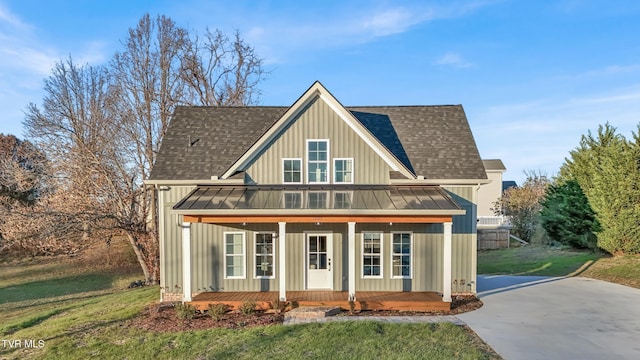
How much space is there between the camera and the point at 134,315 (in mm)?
10125

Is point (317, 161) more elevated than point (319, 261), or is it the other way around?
point (317, 161)

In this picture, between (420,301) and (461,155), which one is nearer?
(420,301)

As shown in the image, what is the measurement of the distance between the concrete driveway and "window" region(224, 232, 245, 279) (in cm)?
701

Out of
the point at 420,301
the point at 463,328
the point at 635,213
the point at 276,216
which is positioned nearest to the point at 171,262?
the point at 276,216

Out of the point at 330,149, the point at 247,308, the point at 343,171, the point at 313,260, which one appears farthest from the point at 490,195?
the point at 247,308

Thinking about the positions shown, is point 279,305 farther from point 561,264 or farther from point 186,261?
point 561,264

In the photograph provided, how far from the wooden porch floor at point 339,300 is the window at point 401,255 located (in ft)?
2.55

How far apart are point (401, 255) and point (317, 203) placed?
11.8 ft

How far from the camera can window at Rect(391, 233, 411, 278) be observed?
38.2 ft

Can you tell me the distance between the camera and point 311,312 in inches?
369

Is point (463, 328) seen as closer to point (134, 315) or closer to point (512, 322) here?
point (512, 322)

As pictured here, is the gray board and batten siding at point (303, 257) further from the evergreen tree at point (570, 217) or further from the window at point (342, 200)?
the evergreen tree at point (570, 217)

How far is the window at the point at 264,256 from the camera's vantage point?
11688 millimetres

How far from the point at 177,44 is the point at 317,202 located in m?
17.0
